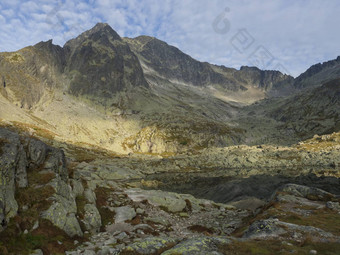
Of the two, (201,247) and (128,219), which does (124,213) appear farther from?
(201,247)

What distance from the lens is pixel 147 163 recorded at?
97.8 metres

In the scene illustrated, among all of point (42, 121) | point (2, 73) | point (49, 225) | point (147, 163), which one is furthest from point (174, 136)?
point (49, 225)

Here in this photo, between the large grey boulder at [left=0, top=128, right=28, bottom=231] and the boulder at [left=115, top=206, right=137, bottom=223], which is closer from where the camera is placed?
the large grey boulder at [left=0, top=128, right=28, bottom=231]

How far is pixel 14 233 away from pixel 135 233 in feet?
31.6

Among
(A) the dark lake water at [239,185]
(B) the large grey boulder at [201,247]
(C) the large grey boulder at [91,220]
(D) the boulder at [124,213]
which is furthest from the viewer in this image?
(A) the dark lake water at [239,185]

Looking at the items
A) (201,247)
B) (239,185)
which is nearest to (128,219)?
(201,247)

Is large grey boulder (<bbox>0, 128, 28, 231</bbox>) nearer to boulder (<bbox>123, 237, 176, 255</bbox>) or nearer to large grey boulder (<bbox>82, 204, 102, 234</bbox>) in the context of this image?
large grey boulder (<bbox>82, 204, 102, 234</bbox>)

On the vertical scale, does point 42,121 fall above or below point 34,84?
below

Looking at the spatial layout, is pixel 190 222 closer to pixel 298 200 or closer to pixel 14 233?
pixel 298 200

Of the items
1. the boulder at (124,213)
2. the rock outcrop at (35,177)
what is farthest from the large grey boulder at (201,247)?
the boulder at (124,213)

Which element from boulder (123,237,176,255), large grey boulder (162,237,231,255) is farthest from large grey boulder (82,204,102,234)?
large grey boulder (162,237,231,255)

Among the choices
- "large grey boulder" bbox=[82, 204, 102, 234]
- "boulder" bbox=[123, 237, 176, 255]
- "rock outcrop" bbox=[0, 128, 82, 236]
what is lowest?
"large grey boulder" bbox=[82, 204, 102, 234]

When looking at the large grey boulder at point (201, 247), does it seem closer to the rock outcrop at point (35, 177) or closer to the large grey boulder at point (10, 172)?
the rock outcrop at point (35, 177)

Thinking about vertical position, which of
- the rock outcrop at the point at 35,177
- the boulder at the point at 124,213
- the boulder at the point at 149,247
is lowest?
the boulder at the point at 124,213
